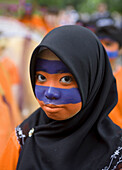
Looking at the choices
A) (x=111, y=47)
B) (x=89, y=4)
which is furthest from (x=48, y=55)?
(x=89, y=4)

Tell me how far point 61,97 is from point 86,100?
148 millimetres

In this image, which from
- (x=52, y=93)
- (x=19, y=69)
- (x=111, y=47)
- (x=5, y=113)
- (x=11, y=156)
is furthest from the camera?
(x=19, y=69)

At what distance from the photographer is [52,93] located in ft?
3.37

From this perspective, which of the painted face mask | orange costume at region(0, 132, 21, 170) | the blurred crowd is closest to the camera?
orange costume at region(0, 132, 21, 170)

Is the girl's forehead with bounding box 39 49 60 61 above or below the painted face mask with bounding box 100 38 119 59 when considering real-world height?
above

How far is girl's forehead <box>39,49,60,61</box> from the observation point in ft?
3.47

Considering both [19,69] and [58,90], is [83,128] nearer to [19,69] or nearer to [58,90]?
[58,90]

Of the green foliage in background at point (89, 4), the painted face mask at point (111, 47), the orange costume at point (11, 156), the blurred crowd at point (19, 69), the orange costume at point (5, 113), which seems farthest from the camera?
the green foliage in background at point (89, 4)

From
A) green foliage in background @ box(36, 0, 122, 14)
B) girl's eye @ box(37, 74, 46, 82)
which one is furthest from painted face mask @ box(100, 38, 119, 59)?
green foliage in background @ box(36, 0, 122, 14)

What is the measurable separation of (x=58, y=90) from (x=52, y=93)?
1.3 inches

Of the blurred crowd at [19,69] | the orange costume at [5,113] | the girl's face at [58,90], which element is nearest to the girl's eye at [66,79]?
the girl's face at [58,90]

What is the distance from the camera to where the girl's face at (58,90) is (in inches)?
40.9

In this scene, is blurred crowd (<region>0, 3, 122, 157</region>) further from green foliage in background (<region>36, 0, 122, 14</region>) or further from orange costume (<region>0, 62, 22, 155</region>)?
green foliage in background (<region>36, 0, 122, 14</region>)

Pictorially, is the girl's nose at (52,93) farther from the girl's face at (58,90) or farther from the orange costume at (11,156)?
the orange costume at (11,156)
